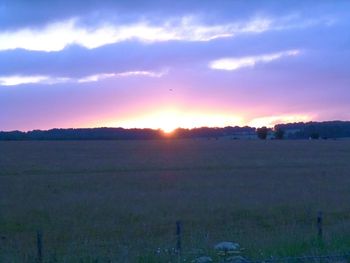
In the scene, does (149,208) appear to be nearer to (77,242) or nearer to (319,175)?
(77,242)

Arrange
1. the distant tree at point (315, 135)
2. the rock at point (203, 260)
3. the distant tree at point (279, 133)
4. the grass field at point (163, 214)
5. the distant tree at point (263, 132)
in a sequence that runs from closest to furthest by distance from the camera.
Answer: the rock at point (203, 260), the grass field at point (163, 214), the distant tree at point (279, 133), the distant tree at point (263, 132), the distant tree at point (315, 135)

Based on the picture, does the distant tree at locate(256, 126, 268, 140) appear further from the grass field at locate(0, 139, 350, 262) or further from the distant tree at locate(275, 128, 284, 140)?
the grass field at locate(0, 139, 350, 262)

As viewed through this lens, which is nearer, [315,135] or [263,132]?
[263,132]

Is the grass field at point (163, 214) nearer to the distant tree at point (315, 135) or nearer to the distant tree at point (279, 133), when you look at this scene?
the distant tree at point (279, 133)

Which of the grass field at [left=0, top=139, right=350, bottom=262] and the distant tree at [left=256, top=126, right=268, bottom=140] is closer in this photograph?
the grass field at [left=0, top=139, right=350, bottom=262]

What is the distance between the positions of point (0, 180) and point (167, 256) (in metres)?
37.8

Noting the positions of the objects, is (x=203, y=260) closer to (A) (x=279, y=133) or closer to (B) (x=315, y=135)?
(A) (x=279, y=133)

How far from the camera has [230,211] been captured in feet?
98.0

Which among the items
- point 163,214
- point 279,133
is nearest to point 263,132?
point 279,133

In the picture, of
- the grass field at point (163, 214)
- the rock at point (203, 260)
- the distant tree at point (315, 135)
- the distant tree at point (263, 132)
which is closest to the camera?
the rock at point (203, 260)

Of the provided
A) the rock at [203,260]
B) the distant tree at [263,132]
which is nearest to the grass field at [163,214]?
the rock at [203,260]

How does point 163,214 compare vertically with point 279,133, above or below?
below

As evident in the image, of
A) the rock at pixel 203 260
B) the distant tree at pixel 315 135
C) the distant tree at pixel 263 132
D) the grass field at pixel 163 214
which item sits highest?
the distant tree at pixel 263 132

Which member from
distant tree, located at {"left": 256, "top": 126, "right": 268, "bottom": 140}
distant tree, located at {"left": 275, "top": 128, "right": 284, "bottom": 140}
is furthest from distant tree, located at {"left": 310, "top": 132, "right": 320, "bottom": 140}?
distant tree, located at {"left": 256, "top": 126, "right": 268, "bottom": 140}
